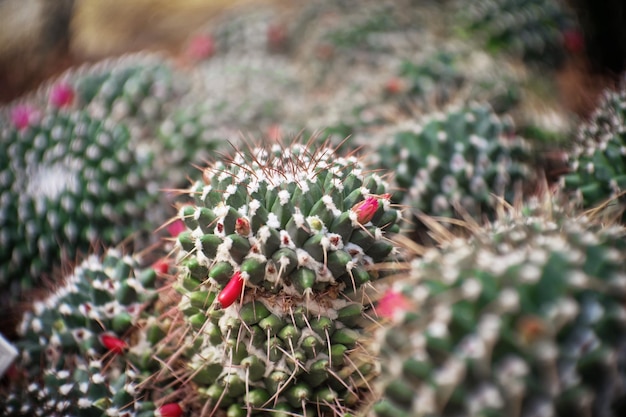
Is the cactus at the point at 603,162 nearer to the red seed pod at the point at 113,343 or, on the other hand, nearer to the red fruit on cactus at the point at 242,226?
the red fruit on cactus at the point at 242,226

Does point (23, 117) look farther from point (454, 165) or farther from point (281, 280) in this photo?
point (454, 165)

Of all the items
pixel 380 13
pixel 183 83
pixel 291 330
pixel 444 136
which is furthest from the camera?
pixel 380 13

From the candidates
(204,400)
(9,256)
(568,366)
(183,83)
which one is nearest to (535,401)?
(568,366)

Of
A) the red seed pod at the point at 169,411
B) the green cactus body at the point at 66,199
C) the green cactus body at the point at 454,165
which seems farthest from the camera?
the green cactus body at the point at 66,199

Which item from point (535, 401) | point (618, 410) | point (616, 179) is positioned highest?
point (535, 401)

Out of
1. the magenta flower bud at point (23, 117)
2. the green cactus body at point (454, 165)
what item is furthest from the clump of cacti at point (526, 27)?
the magenta flower bud at point (23, 117)

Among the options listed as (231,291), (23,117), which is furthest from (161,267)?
(23,117)

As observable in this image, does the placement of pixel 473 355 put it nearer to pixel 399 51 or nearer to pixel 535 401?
pixel 535 401

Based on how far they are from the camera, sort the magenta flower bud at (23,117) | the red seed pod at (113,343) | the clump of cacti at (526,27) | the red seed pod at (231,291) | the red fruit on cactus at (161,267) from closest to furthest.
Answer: the red seed pod at (231,291) < the red seed pod at (113,343) < the red fruit on cactus at (161,267) < the magenta flower bud at (23,117) < the clump of cacti at (526,27)
